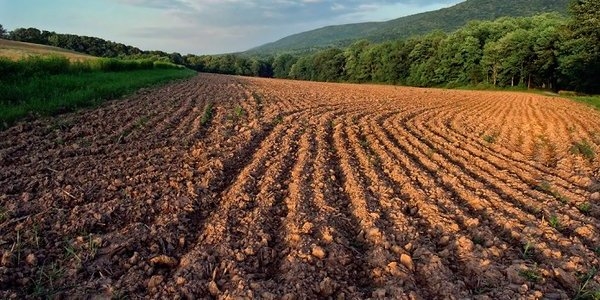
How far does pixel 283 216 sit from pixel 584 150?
9.50 meters

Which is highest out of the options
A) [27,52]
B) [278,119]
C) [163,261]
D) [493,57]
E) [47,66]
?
[493,57]

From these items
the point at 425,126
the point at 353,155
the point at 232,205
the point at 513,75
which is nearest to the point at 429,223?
the point at 232,205

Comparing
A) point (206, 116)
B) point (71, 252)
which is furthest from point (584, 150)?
point (71, 252)

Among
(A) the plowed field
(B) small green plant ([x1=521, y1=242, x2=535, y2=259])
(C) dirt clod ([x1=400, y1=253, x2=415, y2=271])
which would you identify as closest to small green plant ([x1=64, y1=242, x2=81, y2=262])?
(A) the plowed field

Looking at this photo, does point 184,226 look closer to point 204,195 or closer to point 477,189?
point 204,195

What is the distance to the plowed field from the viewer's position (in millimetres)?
4430

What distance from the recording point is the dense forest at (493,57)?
42625 mm

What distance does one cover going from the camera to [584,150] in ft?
38.5

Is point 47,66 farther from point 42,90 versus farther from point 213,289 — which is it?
point 213,289

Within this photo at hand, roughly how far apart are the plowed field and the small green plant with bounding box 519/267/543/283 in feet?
0.05

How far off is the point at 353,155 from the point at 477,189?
2845mm

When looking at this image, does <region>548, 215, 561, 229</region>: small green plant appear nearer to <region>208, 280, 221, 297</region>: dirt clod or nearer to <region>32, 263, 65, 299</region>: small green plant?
<region>208, 280, 221, 297</region>: dirt clod

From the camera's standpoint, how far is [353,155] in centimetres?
970

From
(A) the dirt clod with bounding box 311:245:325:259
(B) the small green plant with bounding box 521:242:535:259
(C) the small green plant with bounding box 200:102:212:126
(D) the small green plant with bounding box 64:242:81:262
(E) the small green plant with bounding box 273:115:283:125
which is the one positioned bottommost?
(B) the small green plant with bounding box 521:242:535:259
